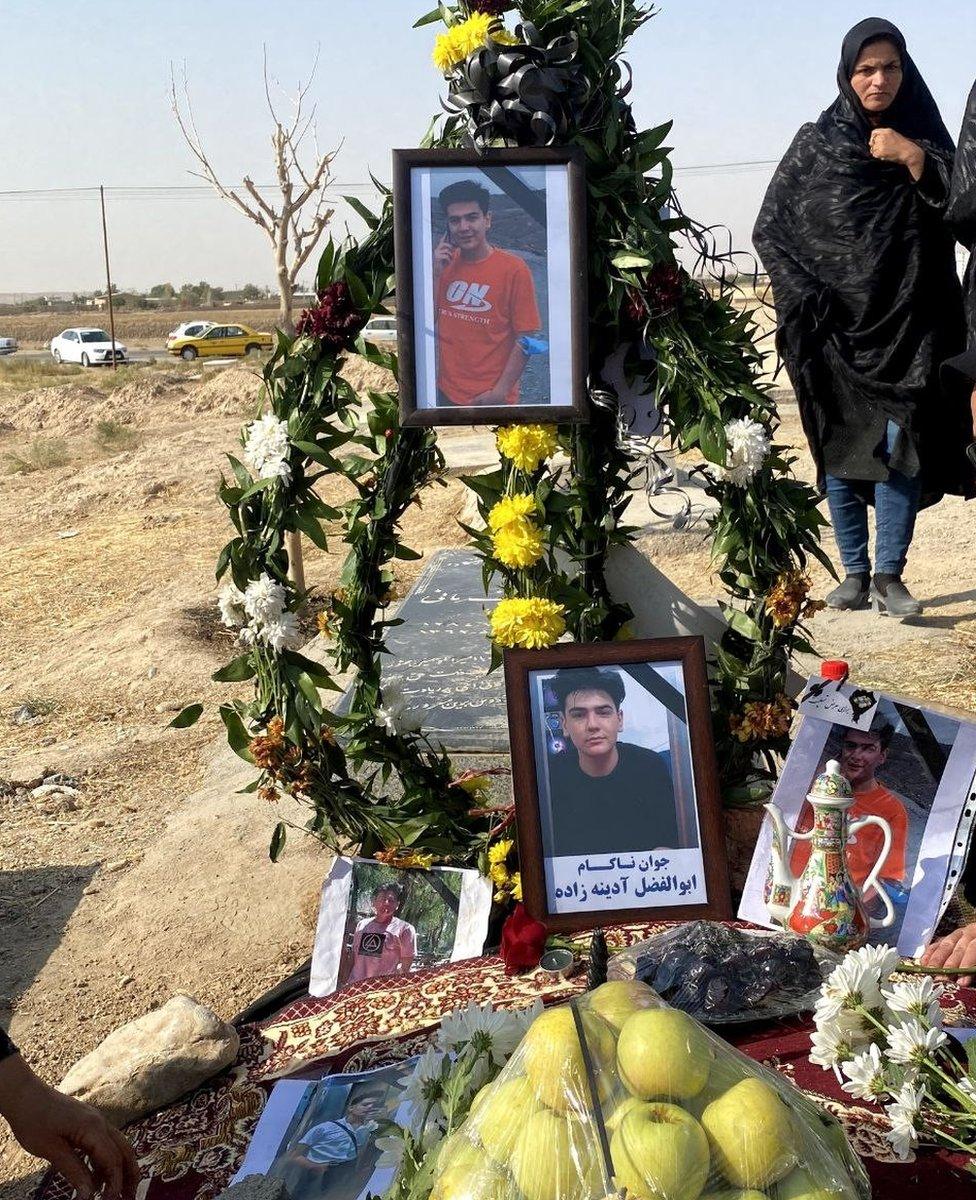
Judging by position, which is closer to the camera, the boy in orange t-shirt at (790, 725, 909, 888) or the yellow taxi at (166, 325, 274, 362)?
the boy in orange t-shirt at (790, 725, 909, 888)

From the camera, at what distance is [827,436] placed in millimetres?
5445

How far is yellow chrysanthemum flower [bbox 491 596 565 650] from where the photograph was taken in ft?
8.82

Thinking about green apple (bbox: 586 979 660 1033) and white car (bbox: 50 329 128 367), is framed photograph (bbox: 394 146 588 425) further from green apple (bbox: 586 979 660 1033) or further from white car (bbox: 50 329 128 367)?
white car (bbox: 50 329 128 367)

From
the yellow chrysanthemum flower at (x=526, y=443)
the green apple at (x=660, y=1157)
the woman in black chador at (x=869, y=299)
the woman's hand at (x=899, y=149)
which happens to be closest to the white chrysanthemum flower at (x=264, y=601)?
the yellow chrysanthemum flower at (x=526, y=443)

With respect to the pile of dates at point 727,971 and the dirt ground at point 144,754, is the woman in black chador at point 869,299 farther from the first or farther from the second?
the pile of dates at point 727,971

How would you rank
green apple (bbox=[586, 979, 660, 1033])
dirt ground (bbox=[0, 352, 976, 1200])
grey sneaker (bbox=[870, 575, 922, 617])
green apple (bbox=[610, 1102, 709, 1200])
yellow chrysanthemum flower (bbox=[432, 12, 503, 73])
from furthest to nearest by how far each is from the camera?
grey sneaker (bbox=[870, 575, 922, 617]) → dirt ground (bbox=[0, 352, 976, 1200]) → yellow chrysanthemum flower (bbox=[432, 12, 503, 73]) → green apple (bbox=[586, 979, 660, 1033]) → green apple (bbox=[610, 1102, 709, 1200])

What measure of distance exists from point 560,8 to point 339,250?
69 cm

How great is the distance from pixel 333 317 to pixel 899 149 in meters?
2.97

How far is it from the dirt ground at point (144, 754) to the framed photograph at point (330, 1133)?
798 millimetres

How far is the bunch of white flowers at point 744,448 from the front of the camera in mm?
2633

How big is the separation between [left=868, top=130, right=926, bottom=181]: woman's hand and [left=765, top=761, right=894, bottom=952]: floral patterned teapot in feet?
10.5

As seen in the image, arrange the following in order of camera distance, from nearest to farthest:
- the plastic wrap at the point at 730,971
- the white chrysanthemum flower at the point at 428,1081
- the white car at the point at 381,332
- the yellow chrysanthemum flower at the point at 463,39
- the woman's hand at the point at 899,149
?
the white chrysanthemum flower at the point at 428,1081 < the plastic wrap at the point at 730,971 < the yellow chrysanthemum flower at the point at 463,39 < the woman's hand at the point at 899,149 < the white car at the point at 381,332

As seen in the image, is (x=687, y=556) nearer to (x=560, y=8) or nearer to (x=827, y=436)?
(x=827, y=436)

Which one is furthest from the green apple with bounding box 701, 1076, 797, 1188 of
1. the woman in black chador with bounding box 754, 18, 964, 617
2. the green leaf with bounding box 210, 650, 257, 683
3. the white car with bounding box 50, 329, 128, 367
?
the white car with bounding box 50, 329, 128, 367
